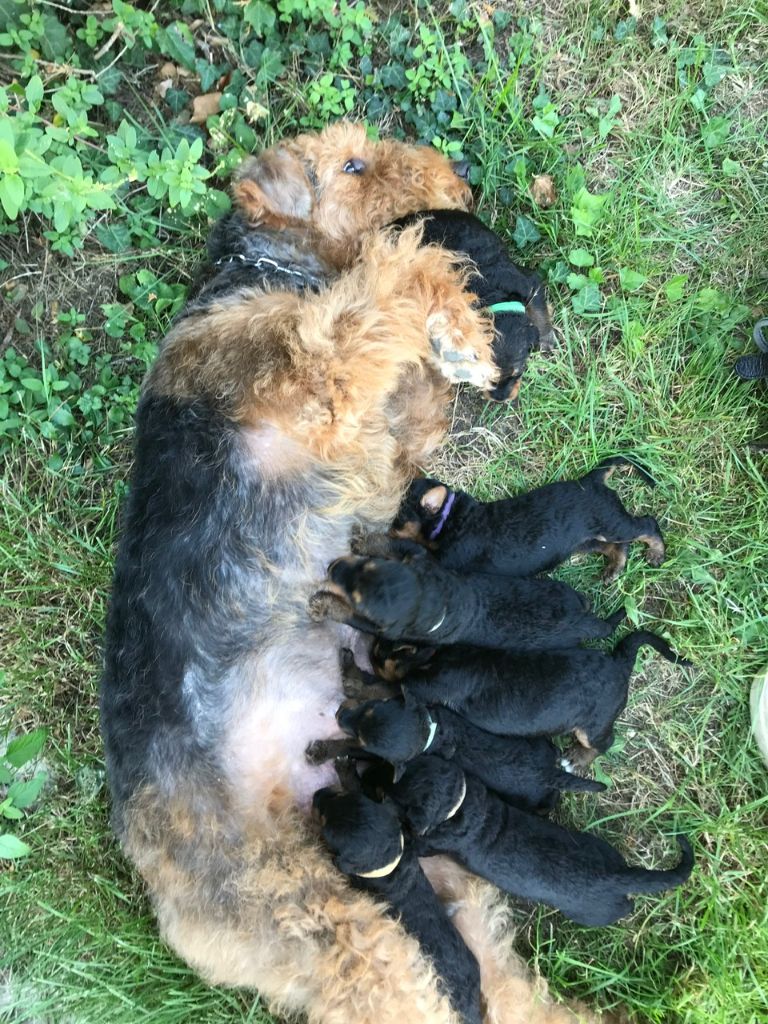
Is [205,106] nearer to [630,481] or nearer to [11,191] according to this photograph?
[11,191]

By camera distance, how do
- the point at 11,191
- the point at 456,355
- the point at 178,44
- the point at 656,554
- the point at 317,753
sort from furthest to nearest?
the point at 178,44 → the point at 656,554 → the point at 456,355 → the point at 317,753 → the point at 11,191

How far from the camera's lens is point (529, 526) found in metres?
3.78

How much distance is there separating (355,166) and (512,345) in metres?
1.14

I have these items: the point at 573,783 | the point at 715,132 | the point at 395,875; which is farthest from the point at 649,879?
the point at 715,132

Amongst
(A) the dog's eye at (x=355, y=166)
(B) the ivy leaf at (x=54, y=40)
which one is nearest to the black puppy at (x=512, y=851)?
(A) the dog's eye at (x=355, y=166)

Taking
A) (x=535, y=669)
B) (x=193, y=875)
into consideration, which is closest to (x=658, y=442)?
(x=535, y=669)

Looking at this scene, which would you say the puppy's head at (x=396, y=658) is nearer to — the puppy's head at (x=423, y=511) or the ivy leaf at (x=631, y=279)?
the puppy's head at (x=423, y=511)

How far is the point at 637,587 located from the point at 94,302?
136 inches

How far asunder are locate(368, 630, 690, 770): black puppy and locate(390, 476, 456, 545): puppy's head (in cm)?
59

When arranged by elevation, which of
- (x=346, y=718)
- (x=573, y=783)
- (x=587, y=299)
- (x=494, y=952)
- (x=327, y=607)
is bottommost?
(x=494, y=952)

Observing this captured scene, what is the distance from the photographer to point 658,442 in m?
4.12

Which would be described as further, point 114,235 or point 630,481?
point 114,235

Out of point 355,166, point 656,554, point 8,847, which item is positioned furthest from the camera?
point 656,554

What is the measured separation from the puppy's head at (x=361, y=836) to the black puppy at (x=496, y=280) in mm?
2119
